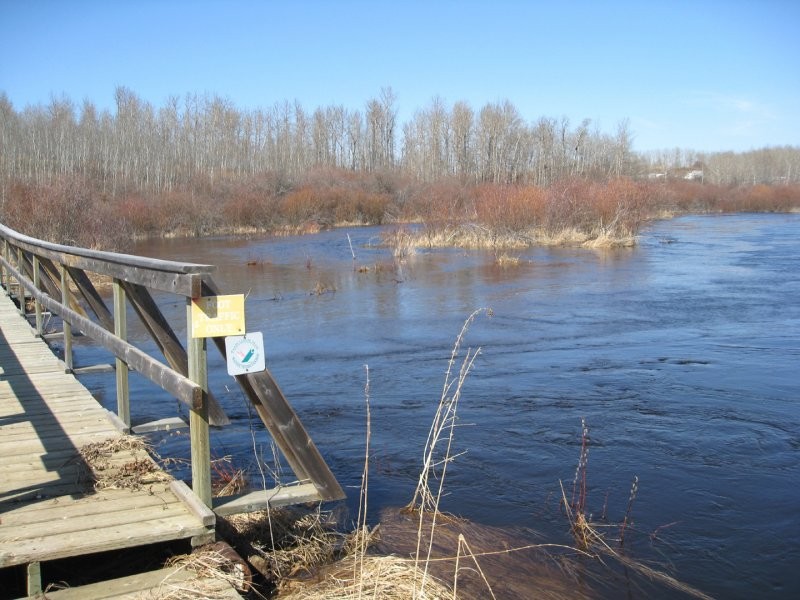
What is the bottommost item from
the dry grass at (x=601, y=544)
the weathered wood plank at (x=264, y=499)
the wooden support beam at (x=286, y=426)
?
the dry grass at (x=601, y=544)

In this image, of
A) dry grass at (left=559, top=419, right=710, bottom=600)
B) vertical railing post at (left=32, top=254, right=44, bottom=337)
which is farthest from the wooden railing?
vertical railing post at (left=32, top=254, right=44, bottom=337)

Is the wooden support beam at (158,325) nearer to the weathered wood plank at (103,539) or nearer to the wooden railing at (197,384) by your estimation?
the wooden railing at (197,384)

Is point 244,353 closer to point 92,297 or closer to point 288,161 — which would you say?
point 92,297

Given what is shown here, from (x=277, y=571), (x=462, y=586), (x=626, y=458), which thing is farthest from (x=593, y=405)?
(x=277, y=571)

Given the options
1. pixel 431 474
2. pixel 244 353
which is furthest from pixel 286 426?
pixel 431 474

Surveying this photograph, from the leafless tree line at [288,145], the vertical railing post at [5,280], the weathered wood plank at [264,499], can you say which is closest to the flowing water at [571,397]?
the weathered wood plank at [264,499]

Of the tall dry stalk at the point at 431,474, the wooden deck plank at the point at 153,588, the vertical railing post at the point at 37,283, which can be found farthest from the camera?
the vertical railing post at the point at 37,283

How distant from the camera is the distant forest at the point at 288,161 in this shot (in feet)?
Result: 152

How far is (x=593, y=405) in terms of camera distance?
9281 mm

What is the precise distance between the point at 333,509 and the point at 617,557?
2158 mm

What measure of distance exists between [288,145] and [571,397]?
82.4 m

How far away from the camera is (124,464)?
5.02 meters

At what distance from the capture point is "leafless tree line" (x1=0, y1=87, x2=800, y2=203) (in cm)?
7162

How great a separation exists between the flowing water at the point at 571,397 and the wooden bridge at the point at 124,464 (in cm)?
99
